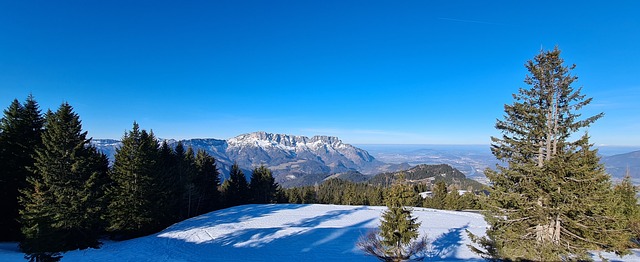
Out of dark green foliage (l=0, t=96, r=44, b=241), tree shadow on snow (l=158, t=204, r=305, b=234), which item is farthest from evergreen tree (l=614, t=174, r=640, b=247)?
dark green foliage (l=0, t=96, r=44, b=241)

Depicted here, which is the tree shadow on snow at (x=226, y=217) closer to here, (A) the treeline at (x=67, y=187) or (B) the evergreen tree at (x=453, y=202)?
(A) the treeline at (x=67, y=187)

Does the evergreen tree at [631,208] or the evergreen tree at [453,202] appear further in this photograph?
the evergreen tree at [453,202]

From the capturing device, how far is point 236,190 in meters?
49.1

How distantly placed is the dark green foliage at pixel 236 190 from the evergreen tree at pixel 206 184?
9.23 feet

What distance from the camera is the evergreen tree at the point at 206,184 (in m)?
41.8

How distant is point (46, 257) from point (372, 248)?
16.8 metres

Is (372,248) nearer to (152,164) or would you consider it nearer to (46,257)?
(46,257)

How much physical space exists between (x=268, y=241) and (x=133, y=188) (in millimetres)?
12717

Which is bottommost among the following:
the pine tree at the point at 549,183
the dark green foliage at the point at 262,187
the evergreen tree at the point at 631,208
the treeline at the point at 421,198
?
the treeline at the point at 421,198

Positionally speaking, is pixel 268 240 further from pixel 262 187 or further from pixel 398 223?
pixel 262 187

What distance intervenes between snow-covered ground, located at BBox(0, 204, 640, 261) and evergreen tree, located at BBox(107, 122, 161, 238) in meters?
1.82

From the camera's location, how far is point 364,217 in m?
31.5

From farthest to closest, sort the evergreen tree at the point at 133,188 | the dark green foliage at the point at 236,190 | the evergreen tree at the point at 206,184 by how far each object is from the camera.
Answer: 1. the dark green foliage at the point at 236,190
2. the evergreen tree at the point at 206,184
3. the evergreen tree at the point at 133,188

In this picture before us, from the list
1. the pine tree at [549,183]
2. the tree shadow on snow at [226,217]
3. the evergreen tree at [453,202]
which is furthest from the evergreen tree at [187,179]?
the evergreen tree at [453,202]
